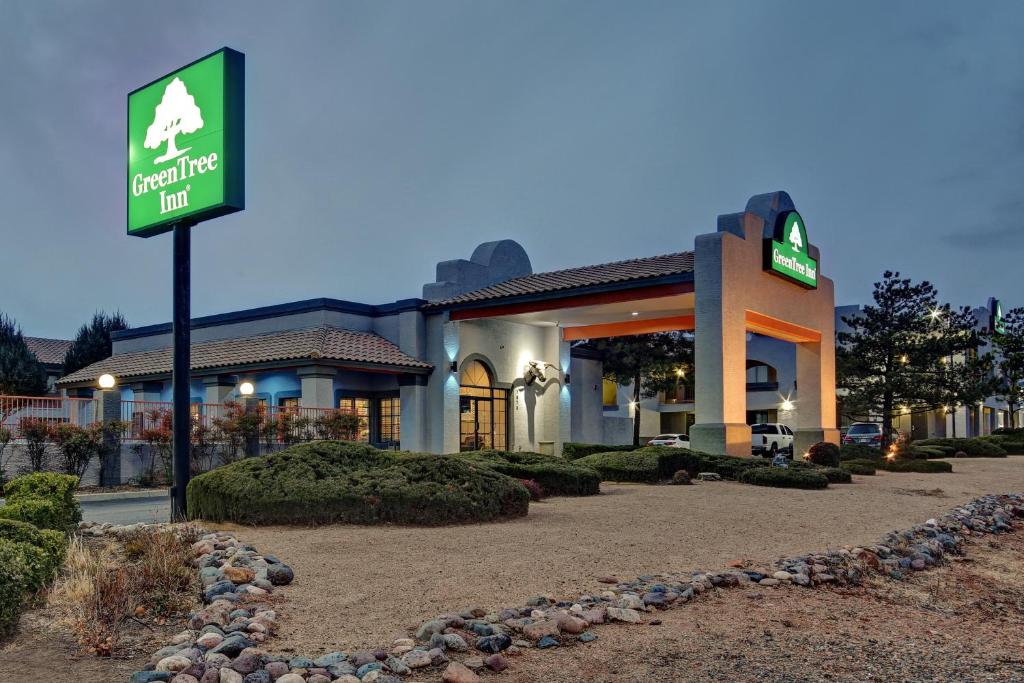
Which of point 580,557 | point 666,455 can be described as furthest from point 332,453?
point 666,455

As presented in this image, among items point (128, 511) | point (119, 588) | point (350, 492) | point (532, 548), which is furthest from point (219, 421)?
point (119, 588)

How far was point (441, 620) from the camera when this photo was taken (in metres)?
5.83

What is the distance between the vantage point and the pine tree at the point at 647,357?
40.1 metres

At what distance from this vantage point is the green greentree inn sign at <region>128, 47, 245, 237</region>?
12094 mm

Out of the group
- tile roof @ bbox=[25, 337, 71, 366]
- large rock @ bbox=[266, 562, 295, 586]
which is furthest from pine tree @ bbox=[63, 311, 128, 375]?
large rock @ bbox=[266, 562, 295, 586]

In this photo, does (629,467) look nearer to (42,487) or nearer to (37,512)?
(42,487)

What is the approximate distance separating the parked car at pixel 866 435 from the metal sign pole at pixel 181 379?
34.9 meters

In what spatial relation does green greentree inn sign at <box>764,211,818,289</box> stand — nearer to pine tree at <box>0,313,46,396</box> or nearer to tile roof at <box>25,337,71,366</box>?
pine tree at <box>0,313,46,396</box>

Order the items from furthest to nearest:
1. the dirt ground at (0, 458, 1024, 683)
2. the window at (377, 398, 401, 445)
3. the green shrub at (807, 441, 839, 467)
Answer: the window at (377, 398, 401, 445)
the green shrub at (807, 441, 839, 467)
the dirt ground at (0, 458, 1024, 683)

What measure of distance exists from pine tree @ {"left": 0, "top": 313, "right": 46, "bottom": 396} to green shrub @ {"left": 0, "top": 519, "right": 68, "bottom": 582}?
1253 inches

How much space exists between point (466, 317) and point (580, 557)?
20.4 m

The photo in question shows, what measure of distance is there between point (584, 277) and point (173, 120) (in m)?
16.6

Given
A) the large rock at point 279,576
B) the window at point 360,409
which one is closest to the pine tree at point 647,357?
the window at point 360,409

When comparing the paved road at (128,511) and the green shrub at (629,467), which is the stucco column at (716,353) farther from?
the paved road at (128,511)
